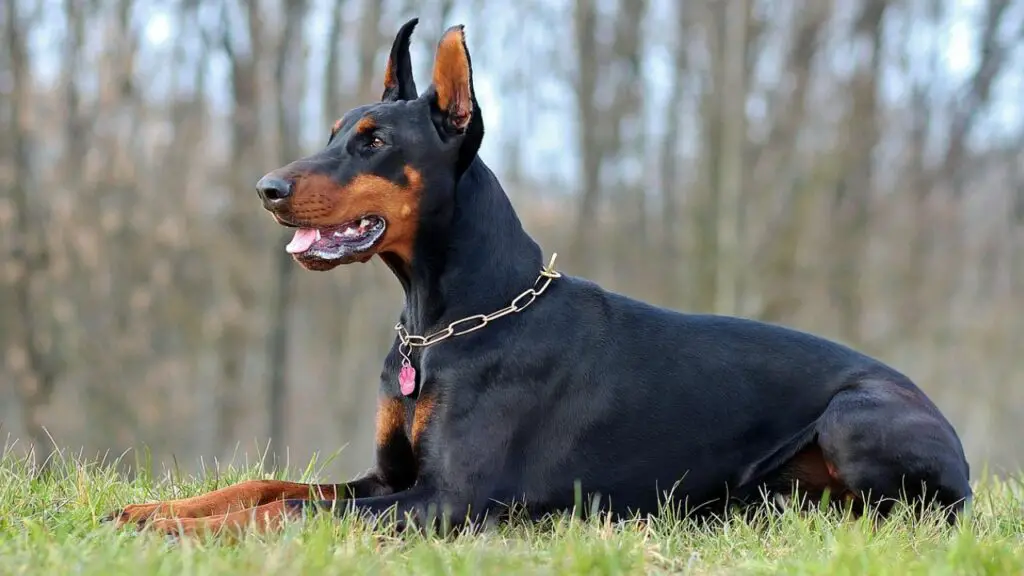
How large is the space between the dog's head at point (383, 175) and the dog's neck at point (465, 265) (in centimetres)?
6

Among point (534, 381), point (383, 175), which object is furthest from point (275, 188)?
point (534, 381)

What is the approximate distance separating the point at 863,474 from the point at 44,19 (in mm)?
15380

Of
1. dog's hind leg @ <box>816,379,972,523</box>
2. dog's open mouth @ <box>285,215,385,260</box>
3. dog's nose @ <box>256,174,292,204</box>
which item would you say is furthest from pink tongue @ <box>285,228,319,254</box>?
dog's hind leg @ <box>816,379,972,523</box>

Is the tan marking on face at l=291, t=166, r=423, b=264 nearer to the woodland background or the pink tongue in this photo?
the pink tongue

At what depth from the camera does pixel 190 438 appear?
57.6 ft

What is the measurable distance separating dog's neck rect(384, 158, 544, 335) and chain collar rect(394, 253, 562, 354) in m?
0.02

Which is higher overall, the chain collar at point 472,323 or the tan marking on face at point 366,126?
the tan marking on face at point 366,126

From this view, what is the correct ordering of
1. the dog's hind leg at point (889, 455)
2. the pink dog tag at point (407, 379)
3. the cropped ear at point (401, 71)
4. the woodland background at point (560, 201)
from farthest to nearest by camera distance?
the woodland background at point (560, 201), the cropped ear at point (401, 71), the dog's hind leg at point (889, 455), the pink dog tag at point (407, 379)

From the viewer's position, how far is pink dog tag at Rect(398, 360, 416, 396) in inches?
156

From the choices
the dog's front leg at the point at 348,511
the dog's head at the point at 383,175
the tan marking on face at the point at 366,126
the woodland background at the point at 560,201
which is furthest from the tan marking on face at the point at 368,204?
the woodland background at the point at 560,201

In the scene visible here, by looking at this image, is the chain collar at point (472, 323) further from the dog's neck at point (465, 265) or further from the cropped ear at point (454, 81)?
the cropped ear at point (454, 81)

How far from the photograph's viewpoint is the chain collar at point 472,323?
4005 millimetres

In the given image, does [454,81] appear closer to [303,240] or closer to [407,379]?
[303,240]

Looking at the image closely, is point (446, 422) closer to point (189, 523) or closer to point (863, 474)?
point (189, 523)
